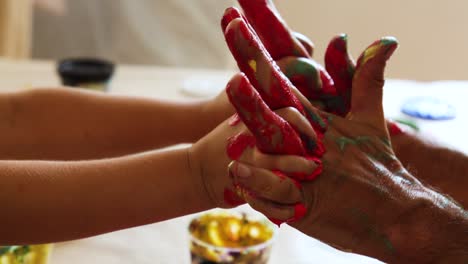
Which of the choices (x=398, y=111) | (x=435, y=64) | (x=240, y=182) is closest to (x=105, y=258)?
(x=240, y=182)

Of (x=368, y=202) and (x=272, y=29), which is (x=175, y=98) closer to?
(x=272, y=29)

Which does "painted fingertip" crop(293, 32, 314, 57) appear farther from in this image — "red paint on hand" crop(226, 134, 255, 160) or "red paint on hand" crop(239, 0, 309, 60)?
"red paint on hand" crop(226, 134, 255, 160)

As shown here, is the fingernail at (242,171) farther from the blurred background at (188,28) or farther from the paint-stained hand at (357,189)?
the blurred background at (188,28)

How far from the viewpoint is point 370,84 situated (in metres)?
0.57

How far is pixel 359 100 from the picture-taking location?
583 millimetres

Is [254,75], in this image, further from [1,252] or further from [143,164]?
[1,252]

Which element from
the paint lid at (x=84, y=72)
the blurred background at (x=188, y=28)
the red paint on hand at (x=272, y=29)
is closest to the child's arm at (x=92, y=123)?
the red paint on hand at (x=272, y=29)

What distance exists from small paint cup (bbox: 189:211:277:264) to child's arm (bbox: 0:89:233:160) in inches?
4.7

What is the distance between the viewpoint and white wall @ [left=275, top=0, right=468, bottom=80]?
2086 millimetres

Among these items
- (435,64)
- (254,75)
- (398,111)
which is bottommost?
(435,64)

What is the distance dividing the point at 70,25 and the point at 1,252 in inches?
55.5

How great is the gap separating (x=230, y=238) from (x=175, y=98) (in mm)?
535

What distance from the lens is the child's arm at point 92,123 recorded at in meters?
0.73

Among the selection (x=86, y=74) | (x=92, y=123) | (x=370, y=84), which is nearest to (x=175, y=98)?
(x=86, y=74)
